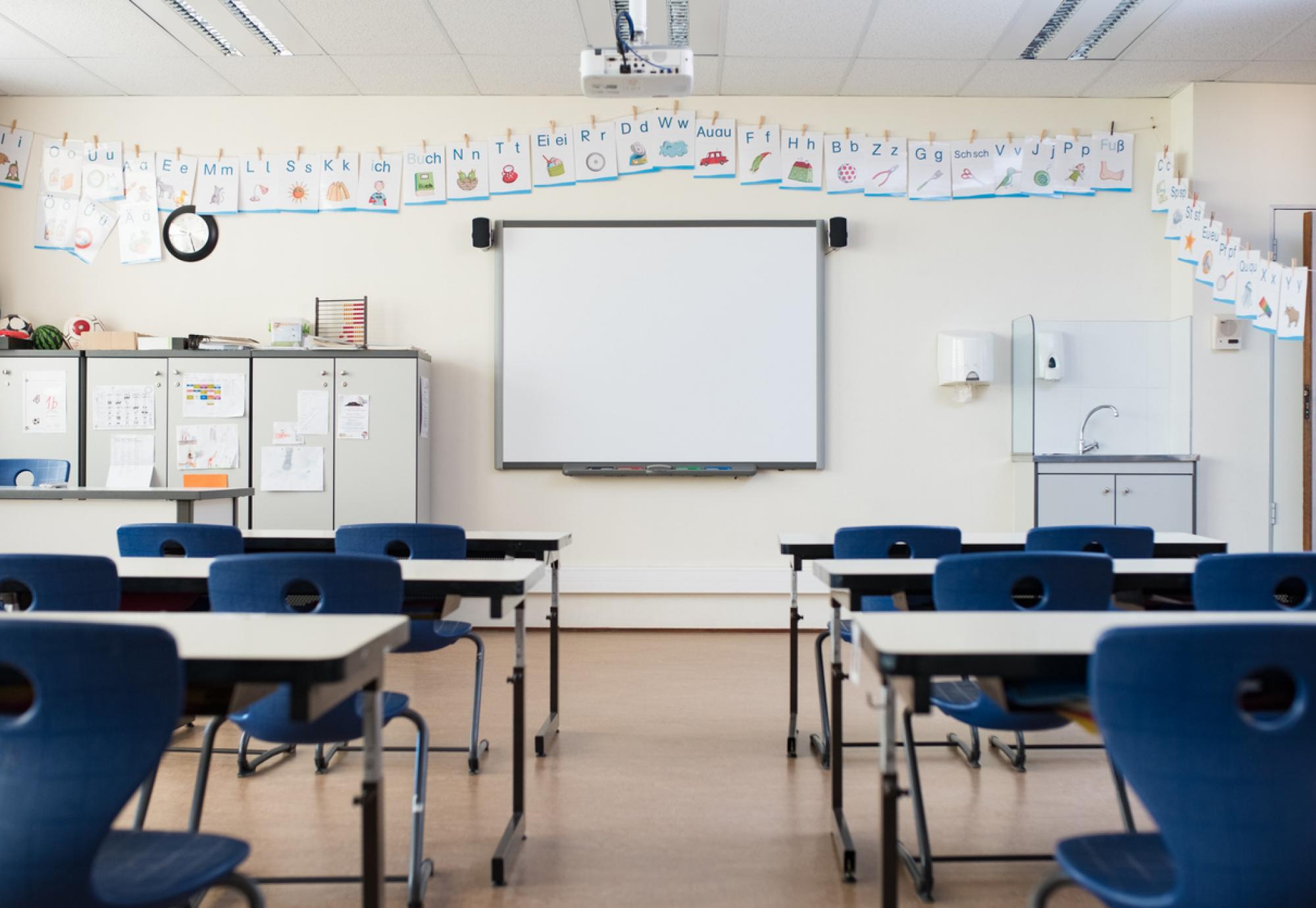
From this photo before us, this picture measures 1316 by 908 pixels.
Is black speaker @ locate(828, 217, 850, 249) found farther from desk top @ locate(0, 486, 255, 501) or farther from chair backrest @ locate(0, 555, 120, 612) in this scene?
chair backrest @ locate(0, 555, 120, 612)

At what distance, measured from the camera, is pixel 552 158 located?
200 inches

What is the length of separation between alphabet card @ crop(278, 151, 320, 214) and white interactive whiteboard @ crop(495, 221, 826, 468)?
114 cm

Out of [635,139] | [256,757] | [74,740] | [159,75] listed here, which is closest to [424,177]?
[635,139]

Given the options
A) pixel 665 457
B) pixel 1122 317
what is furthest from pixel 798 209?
pixel 1122 317

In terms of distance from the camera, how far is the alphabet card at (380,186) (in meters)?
5.07

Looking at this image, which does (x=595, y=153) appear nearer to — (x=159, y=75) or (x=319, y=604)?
(x=159, y=75)

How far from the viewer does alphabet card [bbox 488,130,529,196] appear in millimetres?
5066

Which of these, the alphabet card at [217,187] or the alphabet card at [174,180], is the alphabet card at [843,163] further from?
the alphabet card at [174,180]

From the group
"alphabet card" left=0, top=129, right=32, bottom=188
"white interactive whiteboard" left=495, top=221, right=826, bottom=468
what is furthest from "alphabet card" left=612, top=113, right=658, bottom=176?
"alphabet card" left=0, top=129, right=32, bottom=188

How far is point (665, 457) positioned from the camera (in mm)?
5035

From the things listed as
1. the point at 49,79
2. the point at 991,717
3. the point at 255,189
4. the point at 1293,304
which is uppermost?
the point at 49,79

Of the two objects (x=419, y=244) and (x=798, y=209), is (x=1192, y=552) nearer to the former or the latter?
(x=798, y=209)

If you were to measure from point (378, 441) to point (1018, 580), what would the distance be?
369cm

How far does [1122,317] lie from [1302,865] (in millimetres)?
4781
